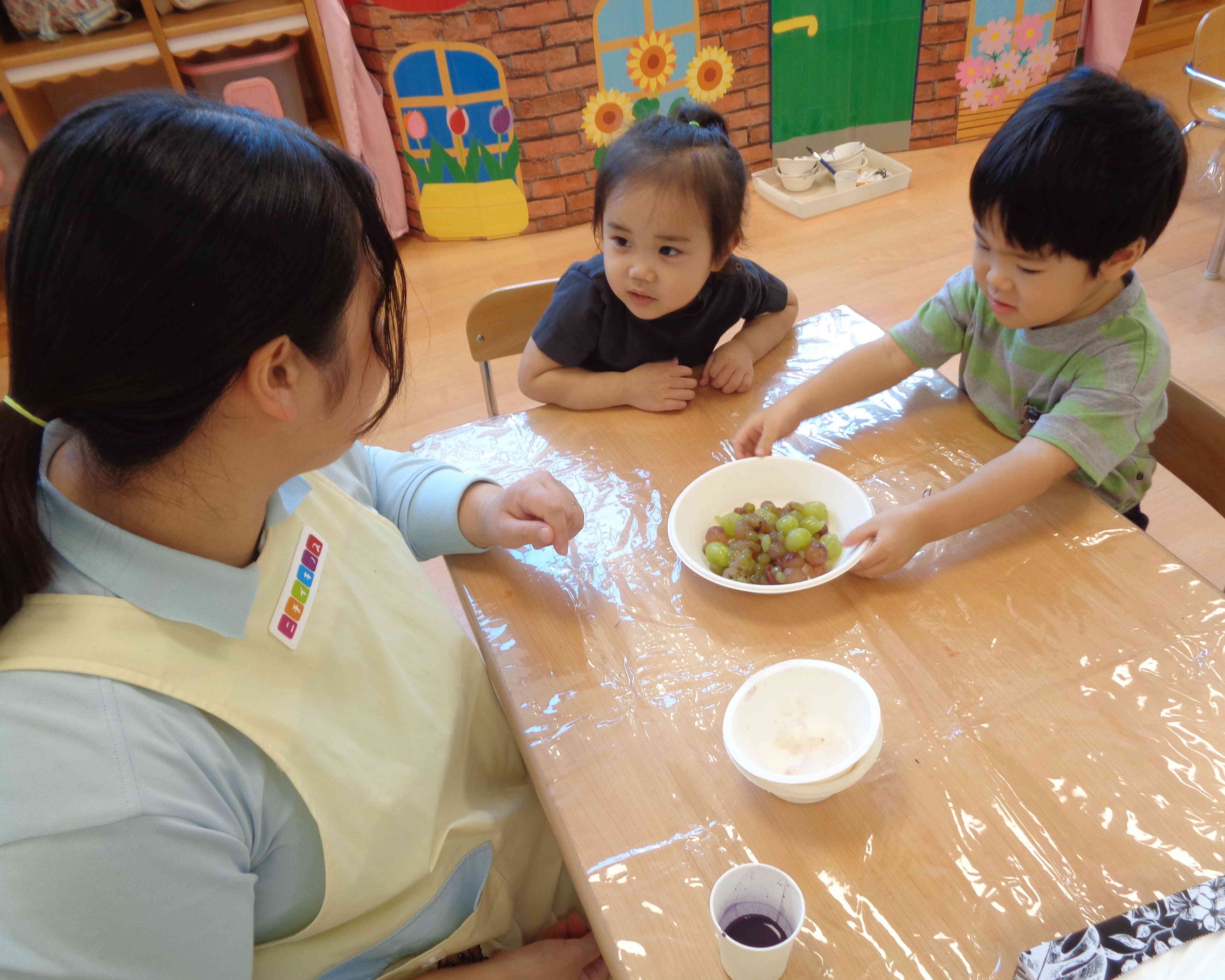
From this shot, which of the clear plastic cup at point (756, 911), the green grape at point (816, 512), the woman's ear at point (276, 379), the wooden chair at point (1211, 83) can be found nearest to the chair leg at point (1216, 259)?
the wooden chair at point (1211, 83)

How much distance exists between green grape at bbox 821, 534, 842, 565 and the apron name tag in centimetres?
56

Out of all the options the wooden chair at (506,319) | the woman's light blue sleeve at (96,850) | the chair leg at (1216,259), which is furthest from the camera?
the chair leg at (1216,259)

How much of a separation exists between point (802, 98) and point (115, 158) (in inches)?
130

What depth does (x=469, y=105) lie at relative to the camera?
3.02m

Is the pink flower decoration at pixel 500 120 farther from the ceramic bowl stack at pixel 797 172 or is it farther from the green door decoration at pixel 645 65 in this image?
the ceramic bowl stack at pixel 797 172

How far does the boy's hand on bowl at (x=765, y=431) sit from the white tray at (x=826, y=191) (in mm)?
2348

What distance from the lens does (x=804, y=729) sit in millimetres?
812

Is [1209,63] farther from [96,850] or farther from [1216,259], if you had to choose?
[96,850]

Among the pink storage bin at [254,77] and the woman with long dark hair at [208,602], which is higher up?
the woman with long dark hair at [208,602]

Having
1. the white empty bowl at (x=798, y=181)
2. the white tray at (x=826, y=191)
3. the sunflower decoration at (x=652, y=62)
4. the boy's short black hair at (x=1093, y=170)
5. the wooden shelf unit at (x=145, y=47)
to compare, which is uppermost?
the boy's short black hair at (x=1093, y=170)

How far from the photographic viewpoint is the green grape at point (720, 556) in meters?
1.01

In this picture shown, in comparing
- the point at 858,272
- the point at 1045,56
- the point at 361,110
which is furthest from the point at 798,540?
the point at 1045,56

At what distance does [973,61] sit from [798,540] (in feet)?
10.2

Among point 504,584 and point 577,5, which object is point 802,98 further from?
point 504,584
